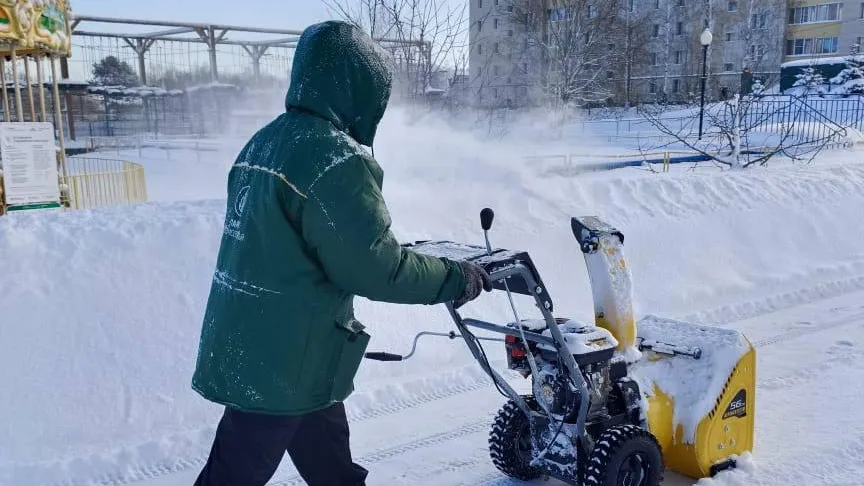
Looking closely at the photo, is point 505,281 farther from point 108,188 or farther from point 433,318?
point 108,188

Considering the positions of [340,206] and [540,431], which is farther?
[540,431]

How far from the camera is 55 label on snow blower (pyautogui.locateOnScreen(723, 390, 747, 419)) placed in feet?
11.4

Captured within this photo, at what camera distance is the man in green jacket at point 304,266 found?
201 centimetres

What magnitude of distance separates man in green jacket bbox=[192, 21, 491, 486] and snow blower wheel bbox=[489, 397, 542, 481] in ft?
4.59

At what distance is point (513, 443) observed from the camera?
354 cm

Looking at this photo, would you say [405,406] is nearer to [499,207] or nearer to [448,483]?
[448,483]

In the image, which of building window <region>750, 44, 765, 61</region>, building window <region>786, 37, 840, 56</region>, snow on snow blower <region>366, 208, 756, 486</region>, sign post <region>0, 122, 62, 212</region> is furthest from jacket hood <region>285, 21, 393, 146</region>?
building window <region>786, 37, 840, 56</region>

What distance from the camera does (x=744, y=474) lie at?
355cm

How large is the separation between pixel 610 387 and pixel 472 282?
1.27 m

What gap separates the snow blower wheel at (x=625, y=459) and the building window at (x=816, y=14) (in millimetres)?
Answer: 46639

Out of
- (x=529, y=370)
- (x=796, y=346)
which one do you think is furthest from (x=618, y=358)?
(x=796, y=346)

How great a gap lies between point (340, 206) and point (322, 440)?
90 centimetres

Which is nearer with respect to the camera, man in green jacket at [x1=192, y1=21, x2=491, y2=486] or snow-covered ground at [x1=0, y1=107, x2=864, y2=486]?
man in green jacket at [x1=192, y1=21, x2=491, y2=486]

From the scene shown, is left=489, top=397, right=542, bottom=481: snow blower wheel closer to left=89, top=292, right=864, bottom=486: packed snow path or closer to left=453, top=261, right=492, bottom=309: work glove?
left=89, top=292, right=864, bottom=486: packed snow path
